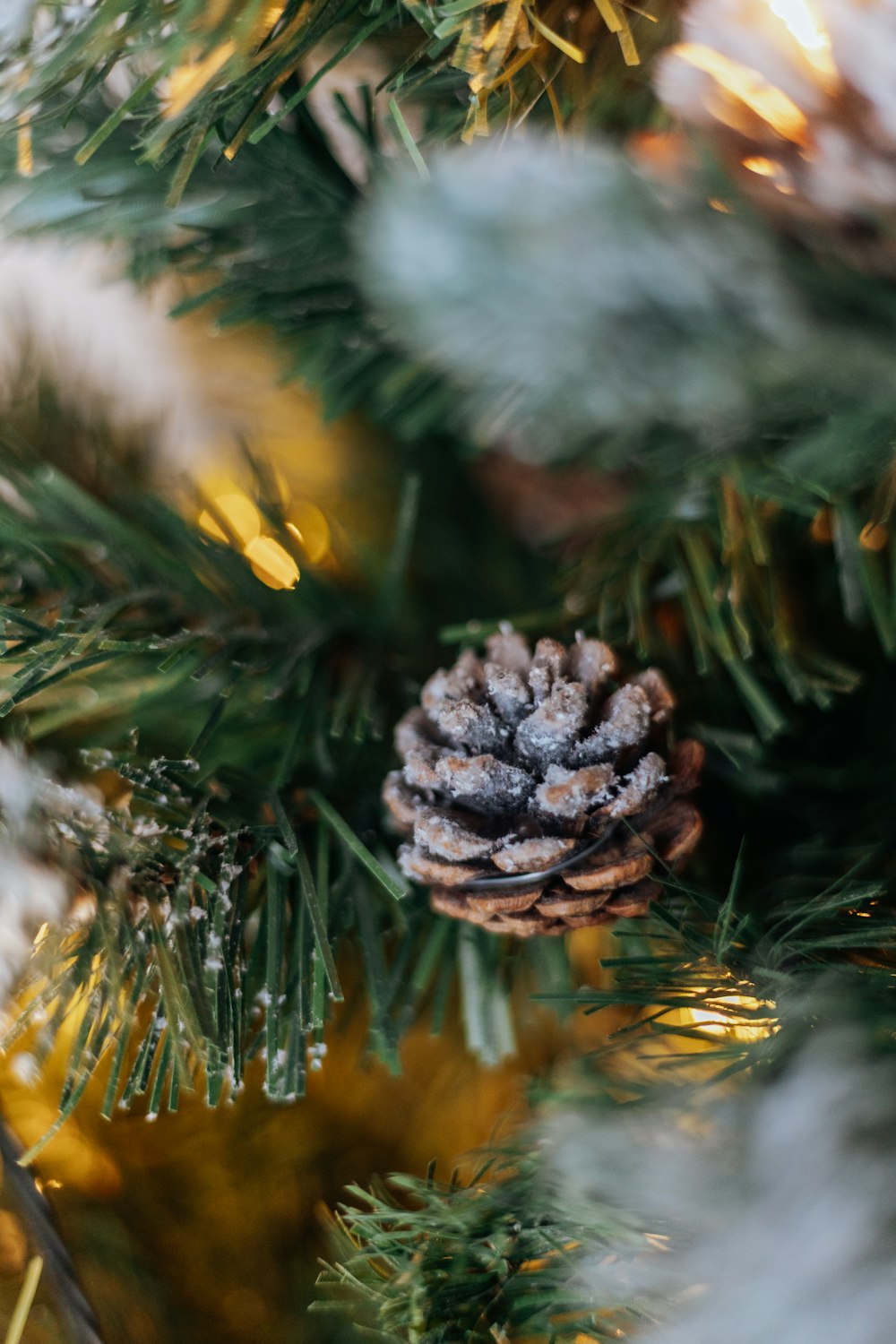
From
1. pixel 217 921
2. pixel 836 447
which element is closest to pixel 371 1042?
pixel 217 921

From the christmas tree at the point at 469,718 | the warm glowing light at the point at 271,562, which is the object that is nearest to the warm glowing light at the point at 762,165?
the christmas tree at the point at 469,718

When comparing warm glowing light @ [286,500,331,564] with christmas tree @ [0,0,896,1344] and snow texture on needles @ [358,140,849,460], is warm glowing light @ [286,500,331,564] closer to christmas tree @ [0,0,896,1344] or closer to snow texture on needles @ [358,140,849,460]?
christmas tree @ [0,0,896,1344]

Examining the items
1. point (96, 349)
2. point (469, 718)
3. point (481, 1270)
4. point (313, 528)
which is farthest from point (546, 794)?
point (96, 349)

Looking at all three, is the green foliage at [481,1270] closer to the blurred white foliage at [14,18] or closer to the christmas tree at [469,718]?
the christmas tree at [469,718]

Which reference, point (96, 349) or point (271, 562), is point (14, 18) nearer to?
point (271, 562)

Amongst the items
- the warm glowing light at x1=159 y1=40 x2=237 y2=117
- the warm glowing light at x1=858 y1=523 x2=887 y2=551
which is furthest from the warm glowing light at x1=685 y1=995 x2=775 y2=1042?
A: the warm glowing light at x1=159 y1=40 x2=237 y2=117
